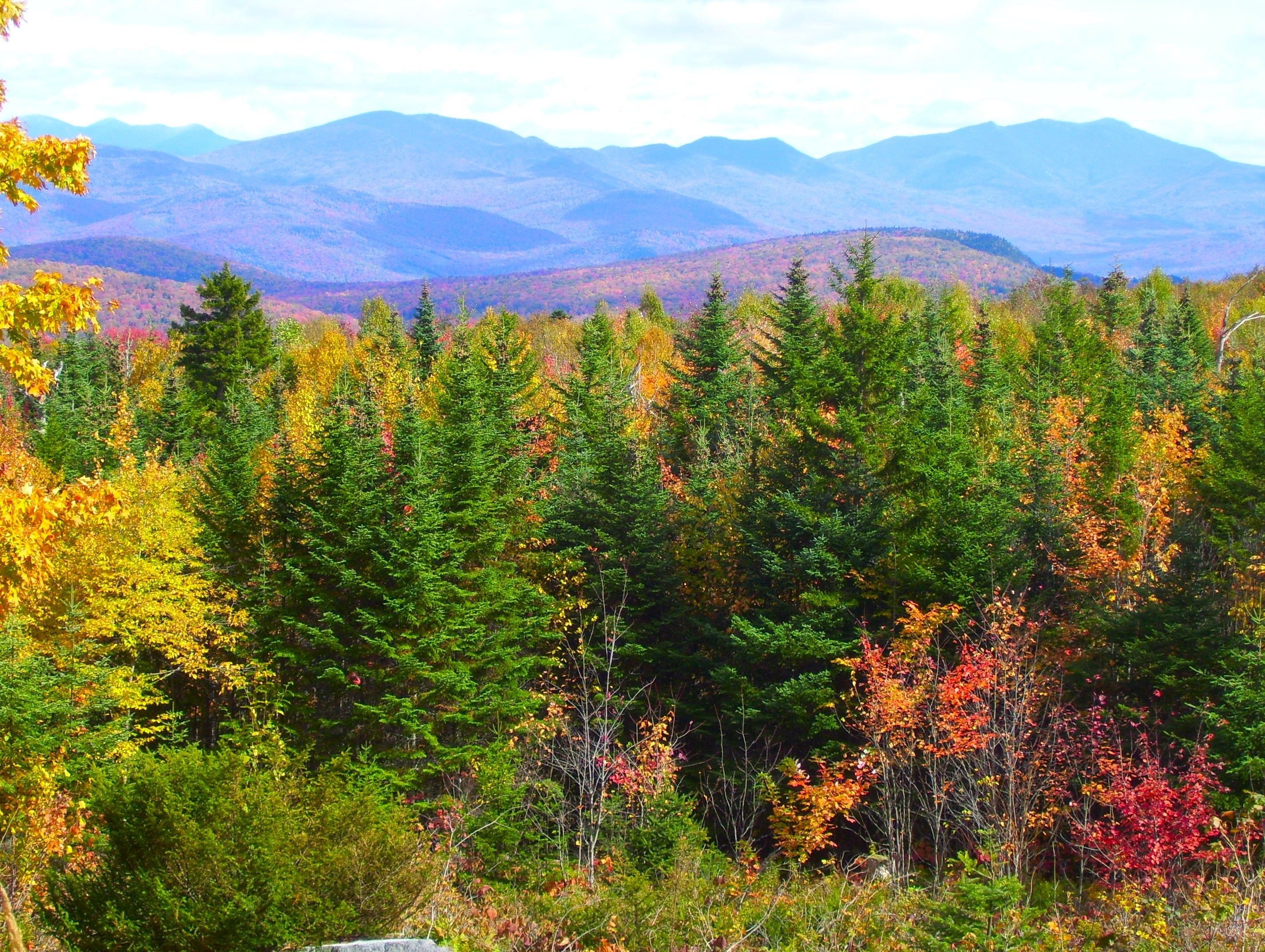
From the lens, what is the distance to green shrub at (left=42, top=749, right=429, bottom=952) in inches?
345

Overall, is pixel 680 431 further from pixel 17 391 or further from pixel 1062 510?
pixel 17 391

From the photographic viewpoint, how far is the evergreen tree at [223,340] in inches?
2132

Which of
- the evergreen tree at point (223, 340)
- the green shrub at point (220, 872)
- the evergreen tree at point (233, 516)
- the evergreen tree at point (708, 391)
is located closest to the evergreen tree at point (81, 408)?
the evergreen tree at point (223, 340)

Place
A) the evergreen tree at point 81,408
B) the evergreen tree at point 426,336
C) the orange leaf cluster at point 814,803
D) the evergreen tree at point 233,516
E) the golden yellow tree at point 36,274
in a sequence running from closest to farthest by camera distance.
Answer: the golden yellow tree at point 36,274
the orange leaf cluster at point 814,803
the evergreen tree at point 233,516
the evergreen tree at point 81,408
the evergreen tree at point 426,336

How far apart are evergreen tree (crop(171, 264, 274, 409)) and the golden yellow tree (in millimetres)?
45788

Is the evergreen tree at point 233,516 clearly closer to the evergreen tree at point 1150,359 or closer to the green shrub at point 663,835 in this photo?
the green shrub at point 663,835

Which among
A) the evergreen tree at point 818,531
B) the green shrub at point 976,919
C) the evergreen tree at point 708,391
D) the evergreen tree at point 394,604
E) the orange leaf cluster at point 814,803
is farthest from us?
the evergreen tree at point 708,391

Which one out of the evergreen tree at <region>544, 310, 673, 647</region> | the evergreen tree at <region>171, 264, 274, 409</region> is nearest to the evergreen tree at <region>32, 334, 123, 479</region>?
the evergreen tree at <region>171, 264, 274, 409</region>

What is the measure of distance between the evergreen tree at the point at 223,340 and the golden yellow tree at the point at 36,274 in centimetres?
4579

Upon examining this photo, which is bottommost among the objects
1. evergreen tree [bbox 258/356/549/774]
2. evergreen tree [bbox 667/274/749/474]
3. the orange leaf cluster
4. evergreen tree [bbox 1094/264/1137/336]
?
the orange leaf cluster

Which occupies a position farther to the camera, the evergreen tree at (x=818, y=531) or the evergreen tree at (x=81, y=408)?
the evergreen tree at (x=81, y=408)

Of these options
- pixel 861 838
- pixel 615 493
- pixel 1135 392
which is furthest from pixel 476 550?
pixel 1135 392

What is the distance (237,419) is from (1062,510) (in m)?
30.2

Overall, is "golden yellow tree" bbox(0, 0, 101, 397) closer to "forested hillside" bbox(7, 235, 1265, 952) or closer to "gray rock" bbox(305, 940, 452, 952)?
"forested hillside" bbox(7, 235, 1265, 952)
